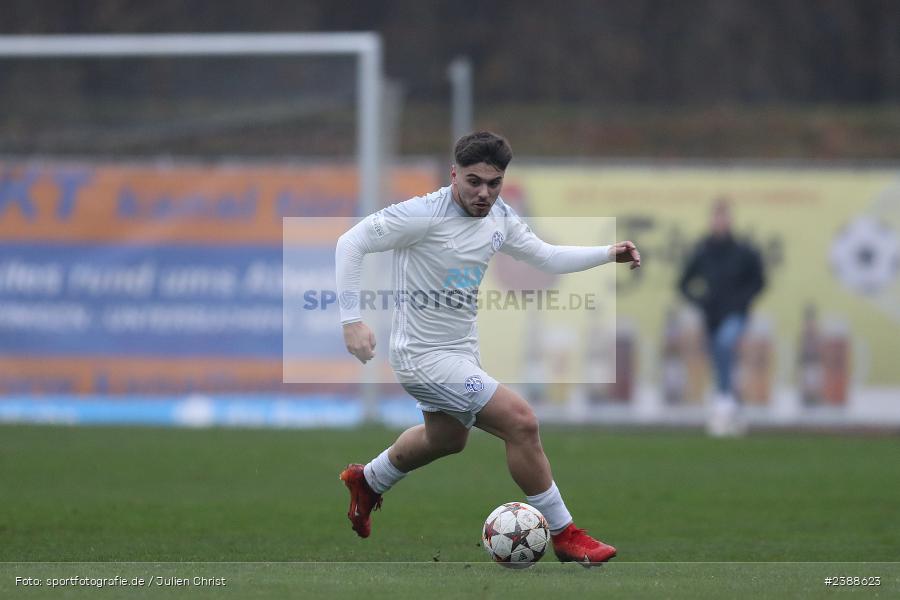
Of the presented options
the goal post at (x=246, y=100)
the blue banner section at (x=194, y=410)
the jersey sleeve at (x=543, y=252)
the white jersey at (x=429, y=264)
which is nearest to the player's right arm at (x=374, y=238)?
the white jersey at (x=429, y=264)

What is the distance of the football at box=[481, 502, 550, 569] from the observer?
6578mm

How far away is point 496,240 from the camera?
23.0 ft

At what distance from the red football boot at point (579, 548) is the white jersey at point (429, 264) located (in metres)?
0.95

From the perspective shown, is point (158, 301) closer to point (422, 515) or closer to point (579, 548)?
Answer: point (422, 515)

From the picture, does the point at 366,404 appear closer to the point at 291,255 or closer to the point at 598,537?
the point at 291,255

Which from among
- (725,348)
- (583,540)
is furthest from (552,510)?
(725,348)

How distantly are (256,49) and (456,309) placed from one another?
961cm

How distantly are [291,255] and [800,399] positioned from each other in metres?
5.80

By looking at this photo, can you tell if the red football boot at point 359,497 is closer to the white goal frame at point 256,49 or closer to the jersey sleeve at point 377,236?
the jersey sleeve at point 377,236

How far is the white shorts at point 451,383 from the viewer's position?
264 inches

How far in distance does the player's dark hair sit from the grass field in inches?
73.2

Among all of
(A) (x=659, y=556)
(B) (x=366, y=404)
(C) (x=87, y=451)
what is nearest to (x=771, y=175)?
(B) (x=366, y=404)

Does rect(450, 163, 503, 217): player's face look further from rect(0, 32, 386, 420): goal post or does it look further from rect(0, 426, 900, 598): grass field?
rect(0, 32, 386, 420): goal post

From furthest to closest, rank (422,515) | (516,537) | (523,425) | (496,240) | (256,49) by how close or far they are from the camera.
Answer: (256,49)
(422,515)
(496,240)
(523,425)
(516,537)
